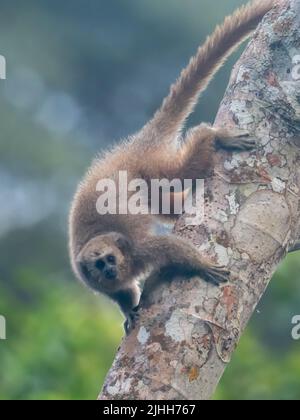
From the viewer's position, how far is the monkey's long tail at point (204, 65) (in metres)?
5.87

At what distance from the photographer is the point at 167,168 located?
591cm

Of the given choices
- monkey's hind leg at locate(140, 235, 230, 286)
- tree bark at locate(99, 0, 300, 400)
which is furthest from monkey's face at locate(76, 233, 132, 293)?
tree bark at locate(99, 0, 300, 400)

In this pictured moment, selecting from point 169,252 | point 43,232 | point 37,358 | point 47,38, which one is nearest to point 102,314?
point 37,358

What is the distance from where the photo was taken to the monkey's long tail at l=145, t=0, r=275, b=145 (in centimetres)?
587

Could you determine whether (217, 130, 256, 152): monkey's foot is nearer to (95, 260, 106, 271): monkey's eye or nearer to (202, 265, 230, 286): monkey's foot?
(202, 265, 230, 286): monkey's foot

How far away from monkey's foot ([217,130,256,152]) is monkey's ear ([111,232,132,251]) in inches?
47.2

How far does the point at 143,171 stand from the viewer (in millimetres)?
5953

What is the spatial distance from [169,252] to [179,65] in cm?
1120

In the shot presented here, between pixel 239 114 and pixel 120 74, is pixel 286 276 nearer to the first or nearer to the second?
pixel 239 114

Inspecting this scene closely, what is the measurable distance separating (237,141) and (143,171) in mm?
1472

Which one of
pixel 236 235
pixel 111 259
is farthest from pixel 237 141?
pixel 111 259

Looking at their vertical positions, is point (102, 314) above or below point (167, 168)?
below

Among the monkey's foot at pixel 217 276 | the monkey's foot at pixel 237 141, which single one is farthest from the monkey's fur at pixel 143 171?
the monkey's foot at pixel 217 276

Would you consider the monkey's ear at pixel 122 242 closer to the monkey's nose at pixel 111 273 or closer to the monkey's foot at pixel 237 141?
the monkey's nose at pixel 111 273
